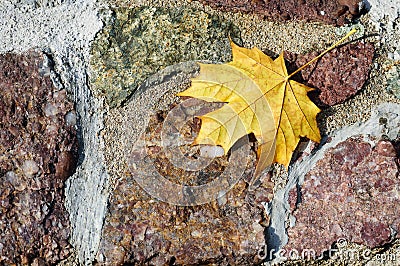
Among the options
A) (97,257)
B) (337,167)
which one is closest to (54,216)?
(97,257)

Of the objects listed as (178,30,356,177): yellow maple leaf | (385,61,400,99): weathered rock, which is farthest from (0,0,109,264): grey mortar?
(385,61,400,99): weathered rock

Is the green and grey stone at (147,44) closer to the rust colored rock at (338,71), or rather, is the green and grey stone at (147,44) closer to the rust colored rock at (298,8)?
the rust colored rock at (298,8)

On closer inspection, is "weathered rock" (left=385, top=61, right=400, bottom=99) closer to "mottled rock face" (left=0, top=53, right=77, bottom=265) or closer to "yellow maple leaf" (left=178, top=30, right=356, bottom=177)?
"yellow maple leaf" (left=178, top=30, right=356, bottom=177)

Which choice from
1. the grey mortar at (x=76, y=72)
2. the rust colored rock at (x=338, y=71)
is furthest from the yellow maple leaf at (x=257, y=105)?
the grey mortar at (x=76, y=72)

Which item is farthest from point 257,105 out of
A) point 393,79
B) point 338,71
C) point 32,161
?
point 32,161

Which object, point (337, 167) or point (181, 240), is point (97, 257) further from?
point (337, 167)

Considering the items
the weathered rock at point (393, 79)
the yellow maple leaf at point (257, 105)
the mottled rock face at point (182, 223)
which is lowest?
the mottled rock face at point (182, 223)
